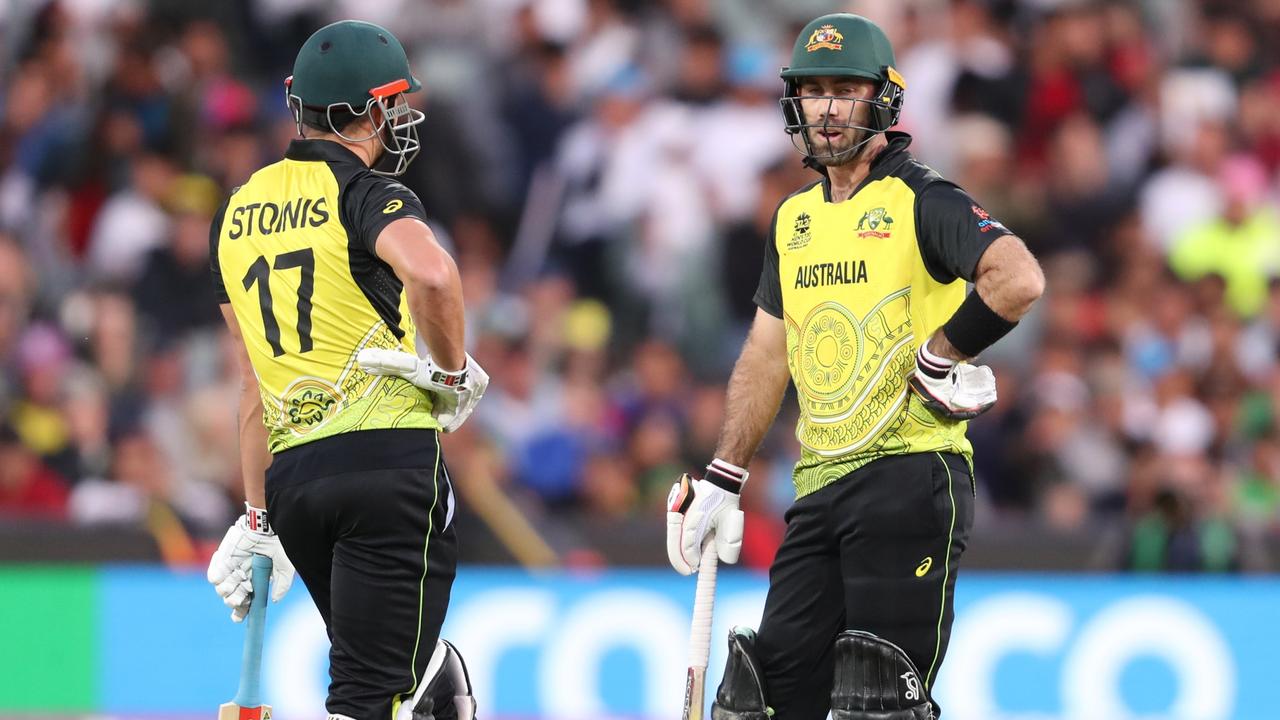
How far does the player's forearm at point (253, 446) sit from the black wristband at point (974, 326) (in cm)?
231

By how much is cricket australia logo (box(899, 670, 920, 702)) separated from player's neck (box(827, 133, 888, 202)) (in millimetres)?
1556

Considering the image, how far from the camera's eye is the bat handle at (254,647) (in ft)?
22.0

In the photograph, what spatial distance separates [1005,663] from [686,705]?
15.3 feet

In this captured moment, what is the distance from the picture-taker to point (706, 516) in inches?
276

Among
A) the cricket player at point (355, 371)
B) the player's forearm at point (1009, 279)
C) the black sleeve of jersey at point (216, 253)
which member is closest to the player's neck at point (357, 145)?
the cricket player at point (355, 371)

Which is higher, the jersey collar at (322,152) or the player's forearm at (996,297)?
the jersey collar at (322,152)

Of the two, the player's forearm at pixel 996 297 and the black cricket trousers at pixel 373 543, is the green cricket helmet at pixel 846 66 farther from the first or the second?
the black cricket trousers at pixel 373 543

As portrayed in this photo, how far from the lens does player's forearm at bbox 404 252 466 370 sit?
6.04 metres

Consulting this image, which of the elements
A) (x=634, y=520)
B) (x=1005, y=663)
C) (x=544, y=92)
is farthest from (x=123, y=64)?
(x=1005, y=663)

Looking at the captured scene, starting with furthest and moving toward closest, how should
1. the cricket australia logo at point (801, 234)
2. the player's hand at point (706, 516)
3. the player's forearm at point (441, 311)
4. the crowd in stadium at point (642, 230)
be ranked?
the crowd in stadium at point (642, 230) < the player's hand at point (706, 516) < the cricket australia logo at point (801, 234) < the player's forearm at point (441, 311)

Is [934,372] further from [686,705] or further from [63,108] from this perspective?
[63,108]

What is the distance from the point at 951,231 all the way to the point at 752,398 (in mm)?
1108

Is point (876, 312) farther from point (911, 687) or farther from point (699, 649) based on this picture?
point (699, 649)

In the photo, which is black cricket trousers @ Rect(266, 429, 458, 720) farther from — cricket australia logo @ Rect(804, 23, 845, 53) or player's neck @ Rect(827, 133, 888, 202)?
cricket australia logo @ Rect(804, 23, 845, 53)
